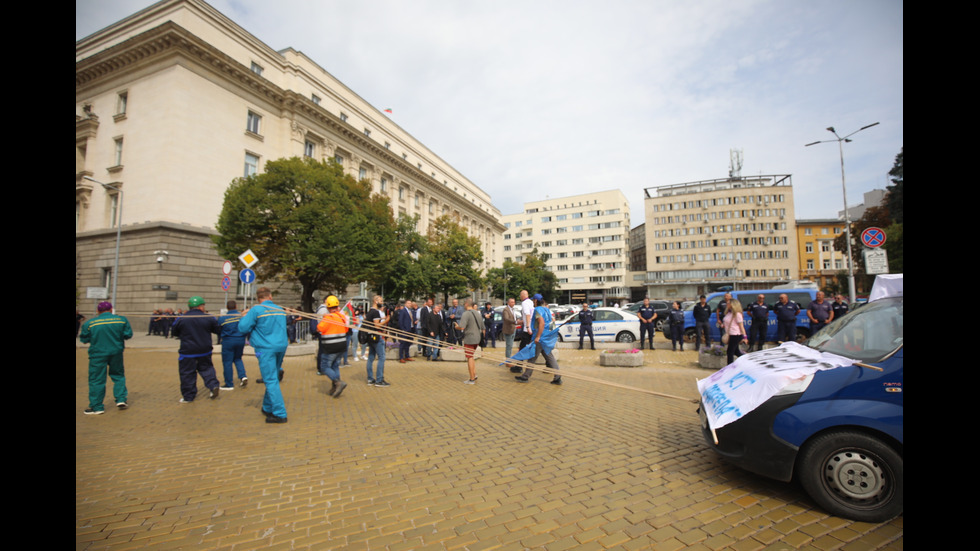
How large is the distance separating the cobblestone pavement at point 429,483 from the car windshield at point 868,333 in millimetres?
1358

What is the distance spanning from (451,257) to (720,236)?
2100 inches

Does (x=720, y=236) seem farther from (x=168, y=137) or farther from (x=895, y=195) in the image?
(x=168, y=137)

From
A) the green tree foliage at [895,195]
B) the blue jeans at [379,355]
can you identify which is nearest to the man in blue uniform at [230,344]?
the blue jeans at [379,355]

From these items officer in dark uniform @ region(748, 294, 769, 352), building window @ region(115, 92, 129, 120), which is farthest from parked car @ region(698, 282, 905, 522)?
building window @ region(115, 92, 129, 120)

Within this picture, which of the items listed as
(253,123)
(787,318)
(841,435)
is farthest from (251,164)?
(841,435)

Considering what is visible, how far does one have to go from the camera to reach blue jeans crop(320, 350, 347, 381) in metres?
A: 7.32

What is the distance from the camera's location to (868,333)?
3.82m

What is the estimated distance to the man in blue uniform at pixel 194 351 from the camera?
6.96m

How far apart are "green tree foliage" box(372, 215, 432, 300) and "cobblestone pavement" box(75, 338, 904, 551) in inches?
1185

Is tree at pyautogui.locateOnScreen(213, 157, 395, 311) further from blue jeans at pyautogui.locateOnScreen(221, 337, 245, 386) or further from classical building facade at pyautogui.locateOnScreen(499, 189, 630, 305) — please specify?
classical building facade at pyautogui.locateOnScreen(499, 189, 630, 305)

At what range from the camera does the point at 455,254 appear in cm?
4297

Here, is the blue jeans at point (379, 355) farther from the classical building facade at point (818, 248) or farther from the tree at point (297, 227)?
the classical building facade at point (818, 248)
